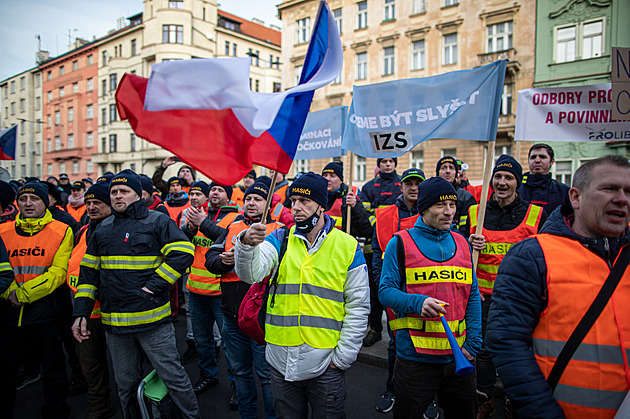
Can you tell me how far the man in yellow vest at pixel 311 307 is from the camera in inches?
99.0

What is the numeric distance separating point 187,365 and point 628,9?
2365cm

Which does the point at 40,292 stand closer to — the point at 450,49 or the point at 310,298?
the point at 310,298

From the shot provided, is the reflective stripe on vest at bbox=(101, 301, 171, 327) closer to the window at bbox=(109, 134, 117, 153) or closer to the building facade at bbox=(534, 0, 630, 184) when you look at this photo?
the building facade at bbox=(534, 0, 630, 184)

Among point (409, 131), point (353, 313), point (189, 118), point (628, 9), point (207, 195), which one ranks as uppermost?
point (628, 9)

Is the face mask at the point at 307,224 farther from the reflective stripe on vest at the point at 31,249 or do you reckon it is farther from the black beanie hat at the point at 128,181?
the reflective stripe on vest at the point at 31,249

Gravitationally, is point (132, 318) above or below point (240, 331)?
above

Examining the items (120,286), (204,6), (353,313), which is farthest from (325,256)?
(204,6)

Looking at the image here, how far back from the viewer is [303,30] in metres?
29.3

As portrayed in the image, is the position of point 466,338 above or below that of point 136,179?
below

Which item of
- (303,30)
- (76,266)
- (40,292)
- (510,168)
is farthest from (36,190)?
(303,30)

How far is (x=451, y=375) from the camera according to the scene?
2600 mm

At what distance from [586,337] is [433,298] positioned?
0.91 metres

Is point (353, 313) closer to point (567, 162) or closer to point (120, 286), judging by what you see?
point (120, 286)

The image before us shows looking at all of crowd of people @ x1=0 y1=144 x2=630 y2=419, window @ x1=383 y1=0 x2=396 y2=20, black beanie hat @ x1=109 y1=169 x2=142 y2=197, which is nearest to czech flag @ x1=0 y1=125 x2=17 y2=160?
crowd of people @ x1=0 y1=144 x2=630 y2=419
